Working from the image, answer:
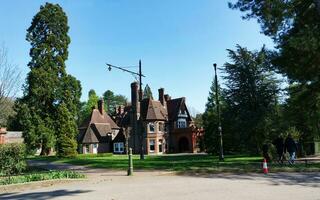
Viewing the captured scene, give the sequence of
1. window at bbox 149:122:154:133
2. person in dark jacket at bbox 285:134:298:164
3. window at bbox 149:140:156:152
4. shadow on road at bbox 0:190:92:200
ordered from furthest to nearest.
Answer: window at bbox 149:122:154:133
window at bbox 149:140:156:152
person in dark jacket at bbox 285:134:298:164
shadow on road at bbox 0:190:92:200

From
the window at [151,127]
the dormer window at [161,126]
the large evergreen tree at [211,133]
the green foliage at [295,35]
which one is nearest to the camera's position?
the green foliage at [295,35]

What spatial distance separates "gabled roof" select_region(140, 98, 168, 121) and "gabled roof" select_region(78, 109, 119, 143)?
8880 millimetres

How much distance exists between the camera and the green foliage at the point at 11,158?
66.0 feet

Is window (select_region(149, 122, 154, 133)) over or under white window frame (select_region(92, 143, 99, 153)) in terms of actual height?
over

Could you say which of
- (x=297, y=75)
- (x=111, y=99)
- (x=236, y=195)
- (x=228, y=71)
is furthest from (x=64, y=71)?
(x=111, y=99)

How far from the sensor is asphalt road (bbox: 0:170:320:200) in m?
12.4

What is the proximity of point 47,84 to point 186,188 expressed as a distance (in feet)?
123

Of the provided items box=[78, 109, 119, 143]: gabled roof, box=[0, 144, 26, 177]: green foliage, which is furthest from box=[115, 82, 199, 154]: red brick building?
box=[0, 144, 26, 177]: green foliage

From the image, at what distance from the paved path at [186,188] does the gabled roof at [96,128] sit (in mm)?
47645

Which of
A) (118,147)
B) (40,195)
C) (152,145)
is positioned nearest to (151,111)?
(152,145)

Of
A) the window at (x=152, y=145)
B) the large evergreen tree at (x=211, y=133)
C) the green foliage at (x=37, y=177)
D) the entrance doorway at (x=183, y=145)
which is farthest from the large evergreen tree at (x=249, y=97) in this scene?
the entrance doorway at (x=183, y=145)

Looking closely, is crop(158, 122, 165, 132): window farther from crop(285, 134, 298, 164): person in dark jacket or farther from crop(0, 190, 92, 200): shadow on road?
crop(0, 190, 92, 200): shadow on road

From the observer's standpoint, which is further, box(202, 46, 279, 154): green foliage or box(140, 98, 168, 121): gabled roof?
box(140, 98, 168, 121): gabled roof

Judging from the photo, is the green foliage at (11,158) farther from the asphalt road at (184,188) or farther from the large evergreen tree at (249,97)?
the large evergreen tree at (249,97)
